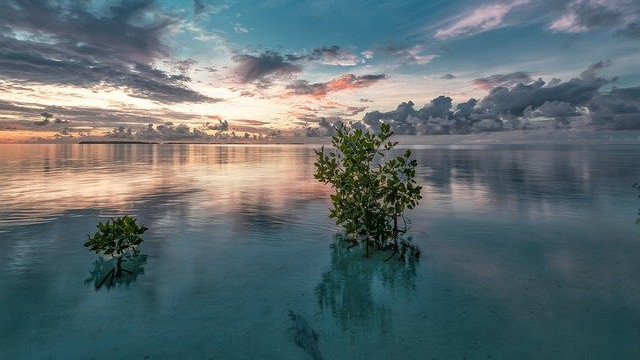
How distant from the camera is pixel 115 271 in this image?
14.6 meters

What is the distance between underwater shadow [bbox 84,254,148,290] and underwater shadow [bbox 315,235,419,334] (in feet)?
23.6

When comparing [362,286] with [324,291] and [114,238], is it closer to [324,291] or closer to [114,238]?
[324,291]

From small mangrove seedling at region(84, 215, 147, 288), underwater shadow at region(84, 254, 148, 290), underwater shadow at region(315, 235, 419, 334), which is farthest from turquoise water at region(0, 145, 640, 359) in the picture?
small mangrove seedling at region(84, 215, 147, 288)

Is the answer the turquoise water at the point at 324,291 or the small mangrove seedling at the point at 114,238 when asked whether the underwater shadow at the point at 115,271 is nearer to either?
the small mangrove seedling at the point at 114,238

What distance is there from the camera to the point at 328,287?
13.6 m

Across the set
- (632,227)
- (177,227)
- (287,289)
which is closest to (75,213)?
(177,227)

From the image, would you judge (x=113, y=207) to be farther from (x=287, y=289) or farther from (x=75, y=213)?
(x=287, y=289)

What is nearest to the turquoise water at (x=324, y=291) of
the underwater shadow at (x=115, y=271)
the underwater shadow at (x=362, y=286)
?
the underwater shadow at (x=362, y=286)

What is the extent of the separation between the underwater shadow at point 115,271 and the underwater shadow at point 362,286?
7.20 meters

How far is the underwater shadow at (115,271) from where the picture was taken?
45.1 feet

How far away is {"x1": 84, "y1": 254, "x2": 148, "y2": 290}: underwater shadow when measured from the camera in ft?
45.1

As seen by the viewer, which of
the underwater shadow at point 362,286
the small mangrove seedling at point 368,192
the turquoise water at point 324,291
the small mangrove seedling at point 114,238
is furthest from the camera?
the small mangrove seedling at point 368,192

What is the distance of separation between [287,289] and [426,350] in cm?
539

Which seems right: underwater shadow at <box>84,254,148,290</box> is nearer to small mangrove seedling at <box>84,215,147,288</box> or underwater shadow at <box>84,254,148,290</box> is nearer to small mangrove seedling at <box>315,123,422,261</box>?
small mangrove seedling at <box>84,215,147,288</box>
